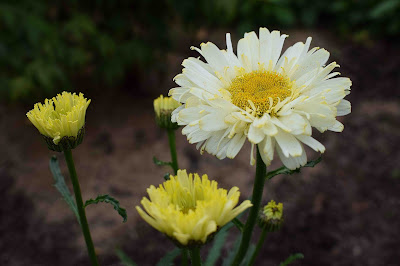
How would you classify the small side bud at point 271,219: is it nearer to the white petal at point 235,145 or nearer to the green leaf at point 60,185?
the white petal at point 235,145

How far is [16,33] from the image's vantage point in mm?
2834

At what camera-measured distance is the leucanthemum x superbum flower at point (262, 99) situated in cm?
Result: 95

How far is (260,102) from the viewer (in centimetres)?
103

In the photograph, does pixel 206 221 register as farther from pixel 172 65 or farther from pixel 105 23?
pixel 172 65

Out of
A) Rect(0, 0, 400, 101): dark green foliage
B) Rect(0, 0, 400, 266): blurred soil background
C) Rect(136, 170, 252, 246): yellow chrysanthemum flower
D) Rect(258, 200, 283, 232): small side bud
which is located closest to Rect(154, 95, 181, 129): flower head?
Rect(258, 200, 283, 232): small side bud

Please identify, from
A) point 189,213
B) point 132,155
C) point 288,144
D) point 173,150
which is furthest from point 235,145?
point 132,155

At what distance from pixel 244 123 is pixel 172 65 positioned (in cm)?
320

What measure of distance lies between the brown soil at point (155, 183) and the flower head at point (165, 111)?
123 cm

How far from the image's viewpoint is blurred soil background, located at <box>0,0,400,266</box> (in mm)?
2479

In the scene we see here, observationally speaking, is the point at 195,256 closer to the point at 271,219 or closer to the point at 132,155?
the point at 271,219

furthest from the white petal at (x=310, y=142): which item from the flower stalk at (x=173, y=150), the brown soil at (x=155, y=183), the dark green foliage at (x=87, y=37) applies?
the dark green foliage at (x=87, y=37)

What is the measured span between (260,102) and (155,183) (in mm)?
1910

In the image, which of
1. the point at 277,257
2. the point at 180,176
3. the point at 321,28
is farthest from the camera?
the point at 321,28

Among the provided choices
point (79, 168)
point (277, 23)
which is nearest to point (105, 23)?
point (79, 168)
